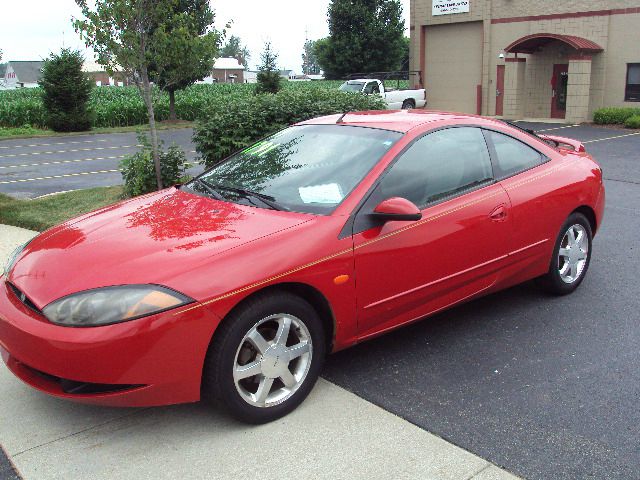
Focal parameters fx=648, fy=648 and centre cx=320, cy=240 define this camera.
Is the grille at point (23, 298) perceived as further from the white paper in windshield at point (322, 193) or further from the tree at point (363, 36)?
the tree at point (363, 36)

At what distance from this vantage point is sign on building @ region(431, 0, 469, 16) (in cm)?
2967

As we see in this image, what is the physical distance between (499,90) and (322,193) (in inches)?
1062

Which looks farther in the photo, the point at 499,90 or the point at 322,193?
the point at 499,90

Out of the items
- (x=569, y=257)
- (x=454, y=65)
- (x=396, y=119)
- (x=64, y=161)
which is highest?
(x=454, y=65)

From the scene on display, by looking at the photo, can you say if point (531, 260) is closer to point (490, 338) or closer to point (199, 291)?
point (490, 338)

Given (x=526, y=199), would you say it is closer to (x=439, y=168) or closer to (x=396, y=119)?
(x=439, y=168)

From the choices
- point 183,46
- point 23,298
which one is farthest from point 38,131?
point 23,298

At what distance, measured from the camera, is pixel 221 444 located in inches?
124

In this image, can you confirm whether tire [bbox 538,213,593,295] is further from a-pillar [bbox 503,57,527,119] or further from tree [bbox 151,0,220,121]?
a-pillar [bbox 503,57,527,119]

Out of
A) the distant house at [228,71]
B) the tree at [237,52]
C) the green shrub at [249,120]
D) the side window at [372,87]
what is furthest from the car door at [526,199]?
the tree at [237,52]

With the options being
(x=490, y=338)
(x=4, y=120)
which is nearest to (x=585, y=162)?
(x=490, y=338)

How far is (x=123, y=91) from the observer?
132 feet

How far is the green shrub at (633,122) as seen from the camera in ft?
72.3

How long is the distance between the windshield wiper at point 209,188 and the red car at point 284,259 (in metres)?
0.02
